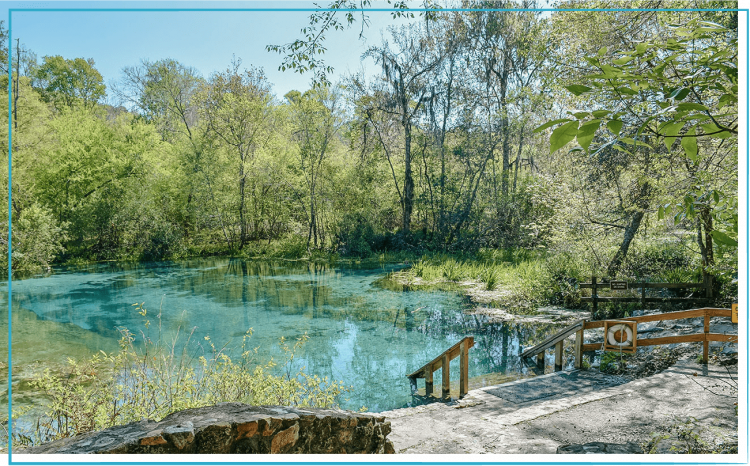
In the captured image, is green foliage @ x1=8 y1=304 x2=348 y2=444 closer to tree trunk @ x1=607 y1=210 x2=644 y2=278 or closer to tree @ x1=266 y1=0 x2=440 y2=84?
tree @ x1=266 y1=0 x2=440 y2=84

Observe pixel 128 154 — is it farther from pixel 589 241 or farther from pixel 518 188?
pixel 589 241

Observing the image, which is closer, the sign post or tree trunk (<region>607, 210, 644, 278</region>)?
tree trunk (<region>607, 210, 644, 278</region>)

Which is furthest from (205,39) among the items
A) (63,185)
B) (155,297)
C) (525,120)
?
(155,297)

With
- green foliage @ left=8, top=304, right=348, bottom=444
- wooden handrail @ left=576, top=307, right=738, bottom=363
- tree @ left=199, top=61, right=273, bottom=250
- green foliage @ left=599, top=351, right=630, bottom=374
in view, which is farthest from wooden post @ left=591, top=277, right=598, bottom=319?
tree @ left=199, top=61, right=273, bottom=250

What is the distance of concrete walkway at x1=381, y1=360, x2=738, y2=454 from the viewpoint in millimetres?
2430

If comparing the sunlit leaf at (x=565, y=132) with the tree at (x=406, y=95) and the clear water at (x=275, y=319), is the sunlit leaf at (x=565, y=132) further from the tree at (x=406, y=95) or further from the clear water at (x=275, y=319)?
the tree at (x=406, y=95)

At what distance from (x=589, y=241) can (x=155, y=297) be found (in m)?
6.17

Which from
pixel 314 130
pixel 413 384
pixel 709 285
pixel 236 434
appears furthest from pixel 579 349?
pixel 314 130

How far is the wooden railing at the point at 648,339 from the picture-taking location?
362 centimetres

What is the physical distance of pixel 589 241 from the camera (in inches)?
206

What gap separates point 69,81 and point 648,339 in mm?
4977

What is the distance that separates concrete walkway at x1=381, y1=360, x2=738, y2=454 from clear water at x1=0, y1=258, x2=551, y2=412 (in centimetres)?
111

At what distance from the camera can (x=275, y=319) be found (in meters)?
7.06

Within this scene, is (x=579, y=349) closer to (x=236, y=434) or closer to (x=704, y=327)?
(x=704, y=327)
